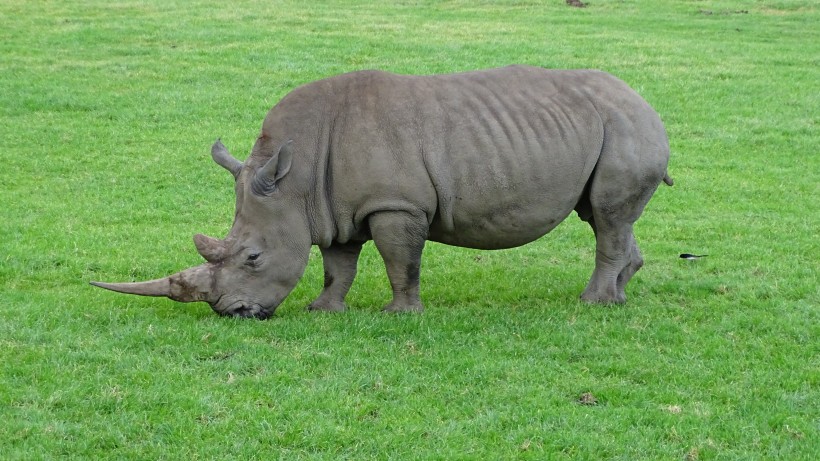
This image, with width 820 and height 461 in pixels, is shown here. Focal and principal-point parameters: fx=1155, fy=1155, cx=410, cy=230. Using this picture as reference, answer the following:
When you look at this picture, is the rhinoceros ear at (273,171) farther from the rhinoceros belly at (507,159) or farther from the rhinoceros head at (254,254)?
the rhinoceros belly at (507,159)

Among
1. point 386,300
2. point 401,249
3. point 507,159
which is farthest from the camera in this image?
point 386,300

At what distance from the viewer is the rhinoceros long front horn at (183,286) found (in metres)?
9.06

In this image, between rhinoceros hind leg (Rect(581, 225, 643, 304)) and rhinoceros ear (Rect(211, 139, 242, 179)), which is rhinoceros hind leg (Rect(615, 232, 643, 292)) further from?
rhinoceros ear (Rect(211, 139, 242, 179))

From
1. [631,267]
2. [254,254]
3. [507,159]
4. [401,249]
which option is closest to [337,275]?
[401,249]

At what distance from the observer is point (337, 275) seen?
9875 millimetres

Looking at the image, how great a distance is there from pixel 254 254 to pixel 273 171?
2.27 ft

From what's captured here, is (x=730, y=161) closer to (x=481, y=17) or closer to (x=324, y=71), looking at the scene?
(x=324, y=71)

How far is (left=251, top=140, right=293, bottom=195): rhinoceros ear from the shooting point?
29.7 feet

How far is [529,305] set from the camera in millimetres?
10086

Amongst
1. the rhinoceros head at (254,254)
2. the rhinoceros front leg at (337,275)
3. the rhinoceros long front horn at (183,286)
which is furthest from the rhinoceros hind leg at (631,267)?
the rhinoceros long front horn at (183,286)

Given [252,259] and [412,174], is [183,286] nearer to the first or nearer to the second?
[252,259]

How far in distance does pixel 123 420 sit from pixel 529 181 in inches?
159

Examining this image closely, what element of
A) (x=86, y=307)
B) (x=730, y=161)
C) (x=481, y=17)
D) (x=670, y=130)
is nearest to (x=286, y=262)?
(x=86, y=307)

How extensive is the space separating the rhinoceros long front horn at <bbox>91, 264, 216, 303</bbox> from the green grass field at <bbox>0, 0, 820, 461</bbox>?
20 centimetres
